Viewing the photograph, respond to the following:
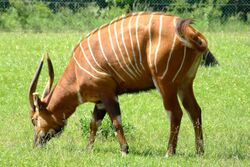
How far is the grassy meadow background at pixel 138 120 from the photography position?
8.34 m

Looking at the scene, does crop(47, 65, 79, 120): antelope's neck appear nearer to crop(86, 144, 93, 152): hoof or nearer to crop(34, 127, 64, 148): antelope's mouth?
crop(34, 127, 64, 148): antelope's mouth

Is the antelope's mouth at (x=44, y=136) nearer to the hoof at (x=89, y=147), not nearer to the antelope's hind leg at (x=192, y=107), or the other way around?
the hoof at (x=89, y=147)

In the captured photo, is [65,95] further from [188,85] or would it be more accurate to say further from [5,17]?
[5,17]

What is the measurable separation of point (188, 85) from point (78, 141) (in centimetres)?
182

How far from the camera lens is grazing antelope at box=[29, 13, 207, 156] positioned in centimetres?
870

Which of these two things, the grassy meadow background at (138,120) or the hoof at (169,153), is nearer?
the grassy meadow background at (138,120)

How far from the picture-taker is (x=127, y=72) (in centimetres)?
898

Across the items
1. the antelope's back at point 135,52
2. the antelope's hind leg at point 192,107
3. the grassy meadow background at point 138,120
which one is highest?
the antelope's back at point 135,52

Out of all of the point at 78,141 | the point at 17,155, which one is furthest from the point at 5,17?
the point at 17,155

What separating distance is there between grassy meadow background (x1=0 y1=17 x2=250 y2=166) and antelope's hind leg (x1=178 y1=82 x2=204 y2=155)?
18 centimetres

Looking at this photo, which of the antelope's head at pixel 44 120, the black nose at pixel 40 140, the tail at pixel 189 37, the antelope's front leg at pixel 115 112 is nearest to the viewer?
the tail at pixel 189 37

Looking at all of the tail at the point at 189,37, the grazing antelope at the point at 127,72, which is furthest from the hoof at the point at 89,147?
the tail at the point at 189,37

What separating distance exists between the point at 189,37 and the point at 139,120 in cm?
315

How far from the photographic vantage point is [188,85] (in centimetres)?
912
